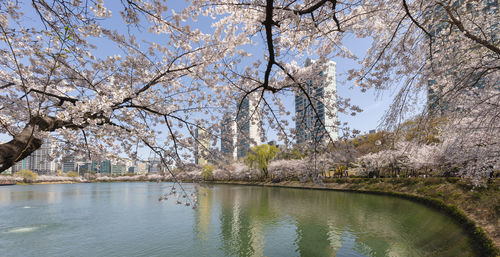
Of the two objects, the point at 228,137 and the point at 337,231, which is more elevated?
the point at 228,137

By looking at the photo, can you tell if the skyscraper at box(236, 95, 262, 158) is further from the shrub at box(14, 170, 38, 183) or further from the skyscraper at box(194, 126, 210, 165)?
the shrub at box(14, 170, 38, 183)

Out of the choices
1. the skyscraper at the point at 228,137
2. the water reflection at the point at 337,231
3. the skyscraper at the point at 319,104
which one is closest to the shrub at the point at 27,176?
the water reflection at the point at 337,231

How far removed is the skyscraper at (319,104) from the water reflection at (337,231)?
545cm

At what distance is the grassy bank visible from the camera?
7297 mm

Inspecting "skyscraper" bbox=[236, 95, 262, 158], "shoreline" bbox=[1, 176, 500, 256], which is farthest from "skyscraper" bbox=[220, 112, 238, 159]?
"shoreline" bbox=[1, 176, 500, 256]

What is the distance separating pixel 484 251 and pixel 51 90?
10963 mm

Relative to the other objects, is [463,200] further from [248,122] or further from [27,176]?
[27,176]

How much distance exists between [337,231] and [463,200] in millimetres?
7605

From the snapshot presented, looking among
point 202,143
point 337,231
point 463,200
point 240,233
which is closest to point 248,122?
point 202,143

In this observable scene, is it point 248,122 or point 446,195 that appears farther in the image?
point 446,195

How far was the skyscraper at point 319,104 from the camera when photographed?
12.0 feet

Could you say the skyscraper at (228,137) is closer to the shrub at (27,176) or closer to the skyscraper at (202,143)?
the skyscraper at (202,143)

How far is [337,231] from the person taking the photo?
9.85 metres

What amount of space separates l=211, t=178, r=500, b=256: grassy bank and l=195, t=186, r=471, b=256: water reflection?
488 mm
